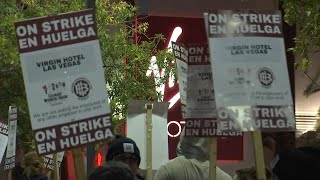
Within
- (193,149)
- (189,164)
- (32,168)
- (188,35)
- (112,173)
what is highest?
(188,35)

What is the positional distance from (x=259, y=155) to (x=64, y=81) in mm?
1368

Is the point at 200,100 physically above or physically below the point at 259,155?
above

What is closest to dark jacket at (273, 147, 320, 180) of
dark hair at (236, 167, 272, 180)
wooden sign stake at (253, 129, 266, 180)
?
wooden sign stake at (253, 129, 266, 180)

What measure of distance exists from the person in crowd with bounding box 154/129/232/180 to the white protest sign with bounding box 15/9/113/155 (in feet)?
4.55

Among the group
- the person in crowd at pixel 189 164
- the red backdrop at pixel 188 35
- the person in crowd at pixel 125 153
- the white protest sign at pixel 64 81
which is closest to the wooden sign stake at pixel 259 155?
the white protest sign at pixel 64 81

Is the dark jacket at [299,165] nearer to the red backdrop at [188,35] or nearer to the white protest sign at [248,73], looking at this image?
the white protest sign at [248,73]

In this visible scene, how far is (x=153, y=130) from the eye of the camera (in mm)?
7824

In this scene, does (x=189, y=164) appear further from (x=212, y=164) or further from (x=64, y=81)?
(x=64, y=81)

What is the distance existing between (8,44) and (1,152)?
326 centimetres

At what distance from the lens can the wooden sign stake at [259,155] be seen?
16.1 ft

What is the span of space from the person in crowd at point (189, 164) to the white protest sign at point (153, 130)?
131 centimetres

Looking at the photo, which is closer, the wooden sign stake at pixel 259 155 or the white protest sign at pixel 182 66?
the wooden sign stake at pixel 259 155

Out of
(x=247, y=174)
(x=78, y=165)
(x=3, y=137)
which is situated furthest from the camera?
(x=3, y=137)

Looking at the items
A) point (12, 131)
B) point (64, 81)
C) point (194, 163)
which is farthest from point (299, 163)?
point (12, 131)
